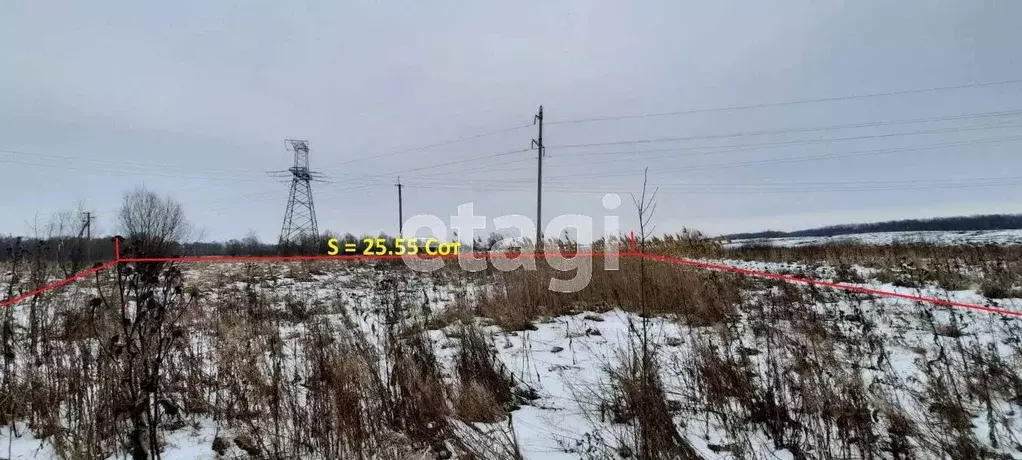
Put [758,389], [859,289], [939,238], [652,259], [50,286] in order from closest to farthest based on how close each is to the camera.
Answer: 1. [758,389]
2. [50,286]
3. [859,289]
4. [652,259]
5. [939,238]

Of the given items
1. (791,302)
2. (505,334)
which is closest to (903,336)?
(791,302)

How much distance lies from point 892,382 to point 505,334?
3.44 meters

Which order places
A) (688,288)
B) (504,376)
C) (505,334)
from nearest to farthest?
(504,376) → (505,334) → (688,288)

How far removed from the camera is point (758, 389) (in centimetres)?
312

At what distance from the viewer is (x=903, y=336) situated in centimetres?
438

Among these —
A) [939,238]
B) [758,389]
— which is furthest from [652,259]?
[939,238]

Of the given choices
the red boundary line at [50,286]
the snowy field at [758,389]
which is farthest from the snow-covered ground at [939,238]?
the red boundary line at [50,286]

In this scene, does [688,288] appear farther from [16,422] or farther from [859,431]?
[16,422]

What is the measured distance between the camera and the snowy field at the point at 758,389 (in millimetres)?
2543

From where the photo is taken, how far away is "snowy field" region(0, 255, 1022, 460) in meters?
2.54

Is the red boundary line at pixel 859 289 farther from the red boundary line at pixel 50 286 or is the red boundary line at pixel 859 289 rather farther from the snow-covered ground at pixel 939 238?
the snow-covered ground at pixel 939 238

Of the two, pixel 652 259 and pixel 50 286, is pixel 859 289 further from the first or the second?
pixel 50 286

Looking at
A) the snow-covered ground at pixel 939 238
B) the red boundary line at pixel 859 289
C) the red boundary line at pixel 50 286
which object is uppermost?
the snow-covered ground at pixel 939 238

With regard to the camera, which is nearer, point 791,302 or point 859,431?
point 859,431
